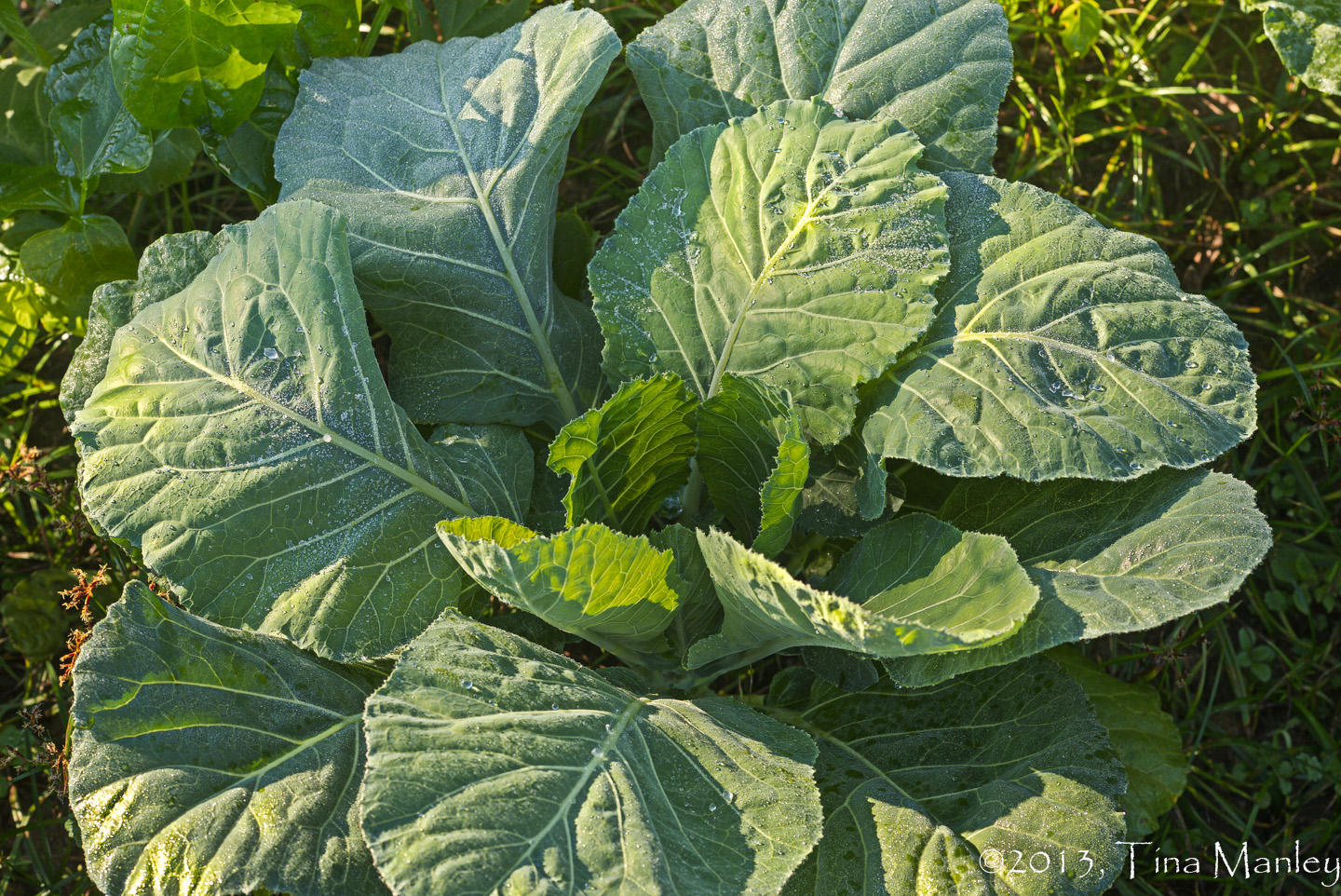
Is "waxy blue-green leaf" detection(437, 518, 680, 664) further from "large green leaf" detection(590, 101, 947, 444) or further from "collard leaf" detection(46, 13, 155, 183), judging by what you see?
"collard leaf" detection(46, 13, 155, 183)

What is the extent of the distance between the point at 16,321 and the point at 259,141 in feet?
3.06

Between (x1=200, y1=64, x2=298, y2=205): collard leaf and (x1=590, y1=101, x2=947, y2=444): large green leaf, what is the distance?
87cm

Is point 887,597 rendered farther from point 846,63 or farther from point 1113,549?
point 846,63

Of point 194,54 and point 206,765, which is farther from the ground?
point 194,54

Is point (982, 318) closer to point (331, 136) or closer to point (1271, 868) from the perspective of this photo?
point (331, 136)

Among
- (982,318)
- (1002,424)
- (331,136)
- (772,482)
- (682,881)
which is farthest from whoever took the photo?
(331,136)

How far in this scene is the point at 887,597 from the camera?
1782 millimetres

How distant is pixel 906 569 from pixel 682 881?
2.19 ft

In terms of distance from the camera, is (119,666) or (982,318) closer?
(119,666)

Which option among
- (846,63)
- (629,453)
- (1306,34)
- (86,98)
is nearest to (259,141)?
(86,98)

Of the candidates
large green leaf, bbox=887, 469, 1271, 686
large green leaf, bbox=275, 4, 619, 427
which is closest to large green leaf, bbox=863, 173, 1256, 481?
large green leaf, bbox=887, 469, 1271, 686

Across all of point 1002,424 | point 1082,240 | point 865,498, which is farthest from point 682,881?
point 1082,240

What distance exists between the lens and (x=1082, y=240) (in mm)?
1939

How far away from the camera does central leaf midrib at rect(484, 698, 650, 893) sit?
4.82 ft
